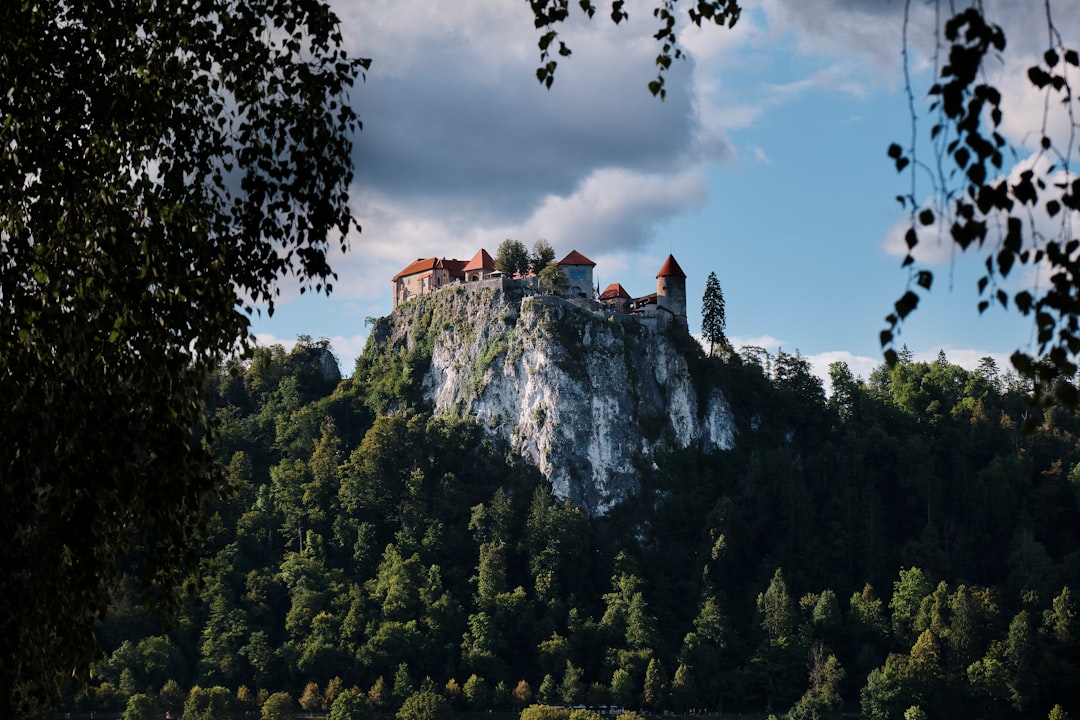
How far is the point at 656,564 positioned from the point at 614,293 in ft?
61.0

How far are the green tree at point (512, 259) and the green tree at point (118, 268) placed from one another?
95.4 meters

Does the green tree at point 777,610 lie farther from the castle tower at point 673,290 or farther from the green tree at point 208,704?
the green tree at point 208,704

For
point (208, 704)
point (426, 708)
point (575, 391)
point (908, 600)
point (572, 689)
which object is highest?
point (575, 391)

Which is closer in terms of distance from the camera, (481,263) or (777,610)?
(777,610)

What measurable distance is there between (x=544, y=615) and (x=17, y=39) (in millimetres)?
86254

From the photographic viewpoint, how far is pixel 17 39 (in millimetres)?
13523

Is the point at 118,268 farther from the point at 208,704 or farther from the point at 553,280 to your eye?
the point at 553,280

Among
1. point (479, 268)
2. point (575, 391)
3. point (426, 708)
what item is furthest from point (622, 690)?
point (479, 268)

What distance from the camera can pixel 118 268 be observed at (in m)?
13.2

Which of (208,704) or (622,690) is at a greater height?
(622,690)

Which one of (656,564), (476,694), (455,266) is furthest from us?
(455,266)

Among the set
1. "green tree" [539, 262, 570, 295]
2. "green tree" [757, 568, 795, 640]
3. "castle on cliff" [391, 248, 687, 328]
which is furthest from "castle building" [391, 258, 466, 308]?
"green tree" [757, 568, 795, 640]

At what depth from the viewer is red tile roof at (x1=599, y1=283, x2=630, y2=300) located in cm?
11075

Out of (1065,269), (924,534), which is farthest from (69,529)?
(924,534)
